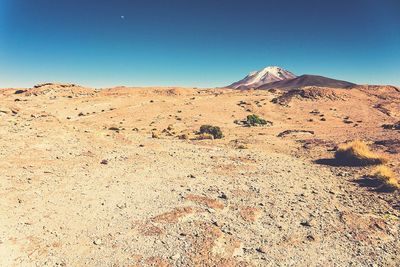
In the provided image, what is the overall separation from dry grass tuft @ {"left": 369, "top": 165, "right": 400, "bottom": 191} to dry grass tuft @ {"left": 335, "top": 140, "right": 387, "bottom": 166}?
1.78 metres

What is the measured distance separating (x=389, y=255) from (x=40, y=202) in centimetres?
1063

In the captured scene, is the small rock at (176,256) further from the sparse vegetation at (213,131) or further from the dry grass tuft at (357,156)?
the sparse vegetation at (213,131)

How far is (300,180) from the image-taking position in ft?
47.5

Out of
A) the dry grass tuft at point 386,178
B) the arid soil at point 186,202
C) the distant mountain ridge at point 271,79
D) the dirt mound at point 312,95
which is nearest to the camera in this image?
the arid soil at point 186,202

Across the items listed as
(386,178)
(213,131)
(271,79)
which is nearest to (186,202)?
(386,178)

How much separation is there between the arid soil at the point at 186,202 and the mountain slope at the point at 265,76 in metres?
109

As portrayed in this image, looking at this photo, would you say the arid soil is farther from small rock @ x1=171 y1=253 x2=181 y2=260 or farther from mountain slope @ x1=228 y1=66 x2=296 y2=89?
mountain slope @ x1=228 y1=66 x2=296 y2=89

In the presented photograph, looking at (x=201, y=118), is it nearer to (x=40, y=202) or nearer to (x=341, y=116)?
(x=341, y=116)

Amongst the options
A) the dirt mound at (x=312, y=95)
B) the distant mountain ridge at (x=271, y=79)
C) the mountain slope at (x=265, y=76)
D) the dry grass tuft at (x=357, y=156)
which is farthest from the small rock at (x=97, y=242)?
the mountain slope at (x=265, y=76)

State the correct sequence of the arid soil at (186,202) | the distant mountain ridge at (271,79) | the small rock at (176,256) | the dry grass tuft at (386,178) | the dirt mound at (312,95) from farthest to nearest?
the distant mountain ridge at (271,79)
the dirt mound at (312,95)
the dry grass tuft at (386,178)
the arid soil at (186,202)
the small rock at (176,256)

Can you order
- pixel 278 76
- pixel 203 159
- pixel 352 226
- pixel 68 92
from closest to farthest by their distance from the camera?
pixel 352 226, pixel 203 159, pixel 68 92, pixel 278 76

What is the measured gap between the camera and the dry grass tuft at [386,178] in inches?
497

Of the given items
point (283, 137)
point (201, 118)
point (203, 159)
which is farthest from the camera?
point (201, 118)

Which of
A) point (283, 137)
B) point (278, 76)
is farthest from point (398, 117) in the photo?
point (278, 76)
